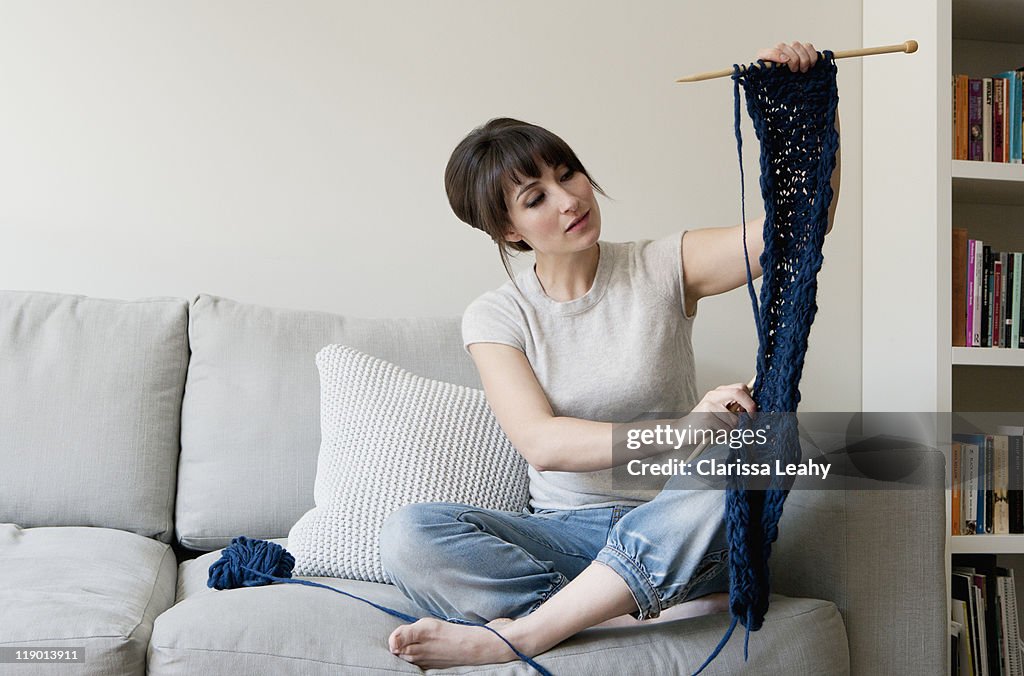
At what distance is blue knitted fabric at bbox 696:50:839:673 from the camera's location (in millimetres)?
A: 1139

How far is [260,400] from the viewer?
172 centimetres

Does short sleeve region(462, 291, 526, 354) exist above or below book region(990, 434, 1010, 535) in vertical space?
above

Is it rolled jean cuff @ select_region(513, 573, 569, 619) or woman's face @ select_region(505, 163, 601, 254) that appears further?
woman's face @ select_region(505, 163, 601, 254)

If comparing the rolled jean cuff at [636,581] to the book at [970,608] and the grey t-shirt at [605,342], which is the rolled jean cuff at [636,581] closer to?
the grey t-shirt at [605,342]

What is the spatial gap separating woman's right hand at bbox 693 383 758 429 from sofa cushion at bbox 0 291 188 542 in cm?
104

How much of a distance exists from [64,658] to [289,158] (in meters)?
1.28

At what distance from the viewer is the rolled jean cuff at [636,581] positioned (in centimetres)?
115

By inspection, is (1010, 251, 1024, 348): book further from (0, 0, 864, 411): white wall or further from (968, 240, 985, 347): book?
(0, 0, 864, 411): white wall

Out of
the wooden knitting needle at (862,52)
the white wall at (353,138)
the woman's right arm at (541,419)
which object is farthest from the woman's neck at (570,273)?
the white wall at (353,138)

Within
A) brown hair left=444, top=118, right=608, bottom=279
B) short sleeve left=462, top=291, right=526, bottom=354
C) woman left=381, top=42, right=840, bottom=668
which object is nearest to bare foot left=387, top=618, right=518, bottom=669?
woman left=381, top=42, right=840, bottom=668

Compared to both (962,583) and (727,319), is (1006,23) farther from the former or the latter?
(962,583)

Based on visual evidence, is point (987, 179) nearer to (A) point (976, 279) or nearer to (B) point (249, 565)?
(A) point (976, 279)

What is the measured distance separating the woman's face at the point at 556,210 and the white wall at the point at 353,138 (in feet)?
2.44

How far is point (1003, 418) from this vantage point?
221 centimetres
